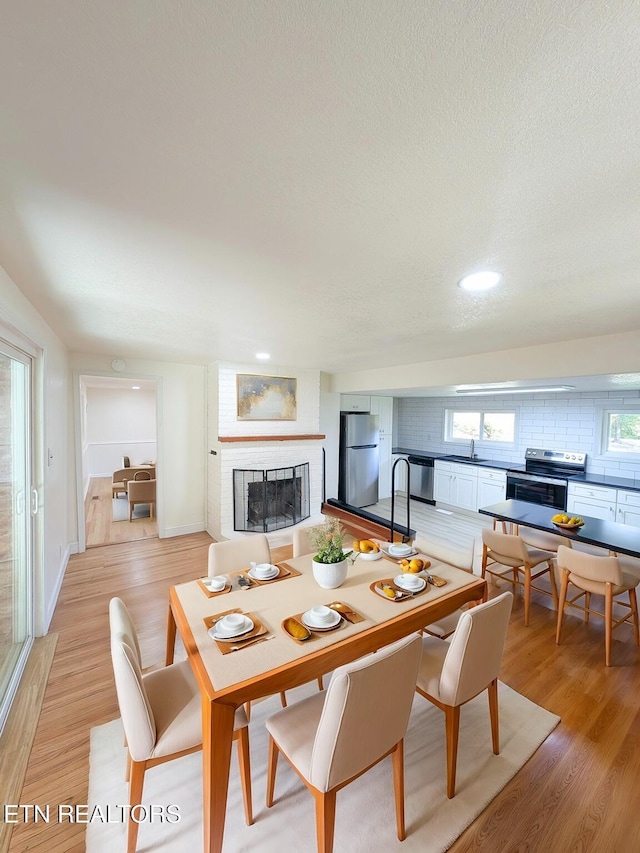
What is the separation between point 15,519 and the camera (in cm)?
232

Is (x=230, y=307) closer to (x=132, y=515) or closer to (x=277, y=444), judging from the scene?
(x=277, y=444)

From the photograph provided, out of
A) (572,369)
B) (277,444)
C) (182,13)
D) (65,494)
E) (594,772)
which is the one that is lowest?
(594,772)

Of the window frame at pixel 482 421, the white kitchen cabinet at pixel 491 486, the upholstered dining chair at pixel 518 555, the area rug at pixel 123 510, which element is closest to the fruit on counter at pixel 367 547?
the upholstered dining chair at pixel 518 555

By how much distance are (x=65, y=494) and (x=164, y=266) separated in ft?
10.9

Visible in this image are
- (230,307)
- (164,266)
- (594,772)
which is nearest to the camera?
(164,266)

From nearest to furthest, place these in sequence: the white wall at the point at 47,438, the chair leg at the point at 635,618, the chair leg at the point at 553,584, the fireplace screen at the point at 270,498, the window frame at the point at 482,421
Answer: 1. the white wall at the point at 47,438
2. the chair leg at the point at 635,618
3. the chair leg at the point at 553,584
4. the fireplace screen at the point at 270,498
5. the window frame at the point at 482,421

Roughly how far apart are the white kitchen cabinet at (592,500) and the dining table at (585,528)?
959 mm

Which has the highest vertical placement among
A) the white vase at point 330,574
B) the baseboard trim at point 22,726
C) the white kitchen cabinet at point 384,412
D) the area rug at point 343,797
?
the white kitchen cabinet at point 384,412

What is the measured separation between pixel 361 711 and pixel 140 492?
16.5 ft

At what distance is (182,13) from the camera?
56 centimetres

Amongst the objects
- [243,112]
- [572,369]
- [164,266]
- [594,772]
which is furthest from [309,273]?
[594,772]

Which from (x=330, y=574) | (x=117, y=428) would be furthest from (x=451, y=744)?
(x=117, y=428)

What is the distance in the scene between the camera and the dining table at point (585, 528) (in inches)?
105

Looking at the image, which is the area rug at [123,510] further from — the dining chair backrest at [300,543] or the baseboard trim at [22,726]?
the dining chair backrest at [300,543]
